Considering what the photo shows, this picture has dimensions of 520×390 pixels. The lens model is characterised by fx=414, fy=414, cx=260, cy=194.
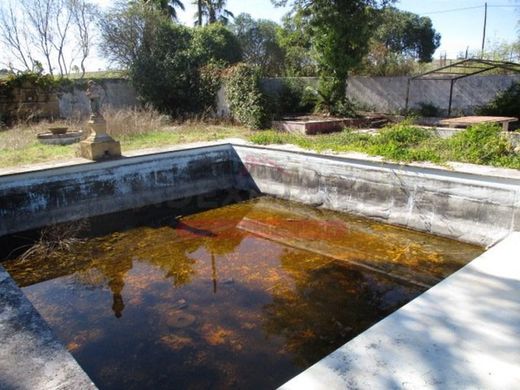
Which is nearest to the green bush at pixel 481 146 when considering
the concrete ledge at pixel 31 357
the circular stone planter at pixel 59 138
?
the concrete ledge at pixel 31 357

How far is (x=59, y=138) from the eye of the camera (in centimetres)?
898

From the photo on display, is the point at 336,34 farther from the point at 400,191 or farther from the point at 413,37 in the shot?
the point at 413,37

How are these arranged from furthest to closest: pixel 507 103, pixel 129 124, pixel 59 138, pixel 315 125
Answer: pixel 507 103 < pixel 315 125 < pixel 129 124 < pixel 59 138

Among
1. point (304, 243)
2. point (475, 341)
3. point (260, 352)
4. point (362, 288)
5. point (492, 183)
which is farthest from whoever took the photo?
point (304, 243)

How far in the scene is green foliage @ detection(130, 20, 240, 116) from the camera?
13539mm

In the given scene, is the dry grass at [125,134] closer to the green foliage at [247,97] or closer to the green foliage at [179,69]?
the green foliage at [247,97]

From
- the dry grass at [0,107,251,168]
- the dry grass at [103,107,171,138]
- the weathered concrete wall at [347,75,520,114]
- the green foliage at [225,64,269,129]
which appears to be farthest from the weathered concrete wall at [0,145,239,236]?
the weathered concrete wall at [347,75,520,114]

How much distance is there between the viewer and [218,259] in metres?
5.30

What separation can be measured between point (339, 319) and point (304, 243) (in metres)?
1.89

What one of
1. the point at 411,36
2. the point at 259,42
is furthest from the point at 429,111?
the point at 411,36

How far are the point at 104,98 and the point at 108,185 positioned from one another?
26.4ft

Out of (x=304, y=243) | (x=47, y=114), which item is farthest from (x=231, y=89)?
(x=304, y=243)

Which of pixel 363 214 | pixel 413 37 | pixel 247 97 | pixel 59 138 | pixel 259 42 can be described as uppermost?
pixel 413 37

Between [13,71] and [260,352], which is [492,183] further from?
[13,71]
